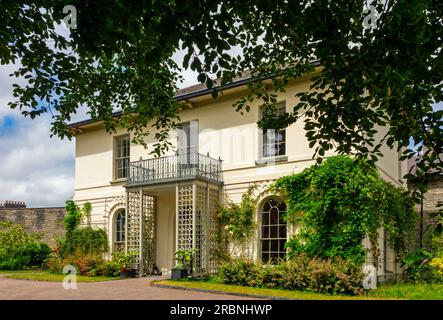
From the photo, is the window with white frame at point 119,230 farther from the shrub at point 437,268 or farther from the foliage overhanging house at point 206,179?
the shrub at point 437,268

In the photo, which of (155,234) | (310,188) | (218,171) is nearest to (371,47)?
(310,188)

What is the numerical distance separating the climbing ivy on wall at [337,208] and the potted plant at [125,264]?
6.00m

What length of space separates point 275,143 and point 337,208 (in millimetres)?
3531

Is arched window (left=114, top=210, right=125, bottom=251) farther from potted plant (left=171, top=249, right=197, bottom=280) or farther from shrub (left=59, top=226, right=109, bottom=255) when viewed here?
potted plant (left=171, top=249, right=197, bottom=280)

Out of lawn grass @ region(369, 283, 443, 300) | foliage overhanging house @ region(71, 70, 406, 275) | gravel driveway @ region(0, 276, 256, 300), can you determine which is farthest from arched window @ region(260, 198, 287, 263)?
gravel driveway @ region(0, 276, 256, 300)

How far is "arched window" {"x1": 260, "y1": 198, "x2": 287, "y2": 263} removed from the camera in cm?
1548

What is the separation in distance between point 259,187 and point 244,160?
1.20 metres

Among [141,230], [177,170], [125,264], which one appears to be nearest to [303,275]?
[177,170]

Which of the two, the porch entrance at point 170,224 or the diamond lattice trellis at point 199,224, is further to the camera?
the porch entrance at point 170,224

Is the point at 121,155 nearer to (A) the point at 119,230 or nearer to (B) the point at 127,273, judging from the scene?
(A) the point at 119,230

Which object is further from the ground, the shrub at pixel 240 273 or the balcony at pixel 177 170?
the balcony at pixel 177 170

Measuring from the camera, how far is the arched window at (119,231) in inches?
787

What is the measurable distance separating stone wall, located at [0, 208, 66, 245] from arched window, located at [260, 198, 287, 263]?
17.4 meters

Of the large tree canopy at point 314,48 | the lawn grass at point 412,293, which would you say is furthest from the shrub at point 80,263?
the large tree canopy at point 314,48
